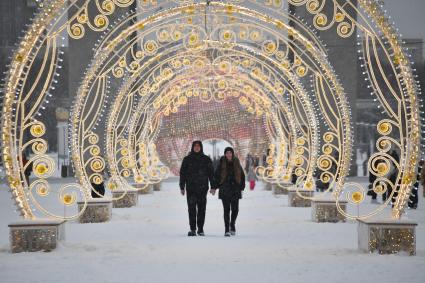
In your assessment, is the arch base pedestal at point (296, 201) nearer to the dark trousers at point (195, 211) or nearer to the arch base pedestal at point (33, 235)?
the dark trousers at point (195, 211)

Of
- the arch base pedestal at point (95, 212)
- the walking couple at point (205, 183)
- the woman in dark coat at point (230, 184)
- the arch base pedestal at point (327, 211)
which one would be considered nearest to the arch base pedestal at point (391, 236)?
the walking couple at point (205, 183)

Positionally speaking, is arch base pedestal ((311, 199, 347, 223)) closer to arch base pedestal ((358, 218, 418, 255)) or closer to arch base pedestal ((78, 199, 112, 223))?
arch base pedestal ((78, 199, 112, 223))

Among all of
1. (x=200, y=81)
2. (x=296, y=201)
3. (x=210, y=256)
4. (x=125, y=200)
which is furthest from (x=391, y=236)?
(x=200, y=81)

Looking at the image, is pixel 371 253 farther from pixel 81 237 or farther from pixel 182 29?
pixel 182 29

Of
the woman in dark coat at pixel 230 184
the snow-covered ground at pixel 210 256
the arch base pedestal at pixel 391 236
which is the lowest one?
the snow-covered ground at pixel 210 256

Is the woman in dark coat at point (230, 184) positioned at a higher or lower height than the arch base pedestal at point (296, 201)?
higher

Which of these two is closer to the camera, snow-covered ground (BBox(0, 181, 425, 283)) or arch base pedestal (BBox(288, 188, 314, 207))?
snow-covered ground (BBox(0, 181, 425, 283))

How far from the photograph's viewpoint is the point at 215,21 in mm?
16047

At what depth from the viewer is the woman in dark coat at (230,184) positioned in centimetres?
1285

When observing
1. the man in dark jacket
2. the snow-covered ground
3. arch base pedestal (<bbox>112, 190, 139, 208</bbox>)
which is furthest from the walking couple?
arch base pedestal (<bbox>112, 190, 139, 208</bbox>)

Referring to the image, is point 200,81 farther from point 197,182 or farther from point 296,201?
point 197,182

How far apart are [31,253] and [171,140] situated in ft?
73.7

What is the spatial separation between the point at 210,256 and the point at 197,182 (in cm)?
283

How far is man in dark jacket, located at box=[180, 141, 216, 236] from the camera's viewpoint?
12617 mm
